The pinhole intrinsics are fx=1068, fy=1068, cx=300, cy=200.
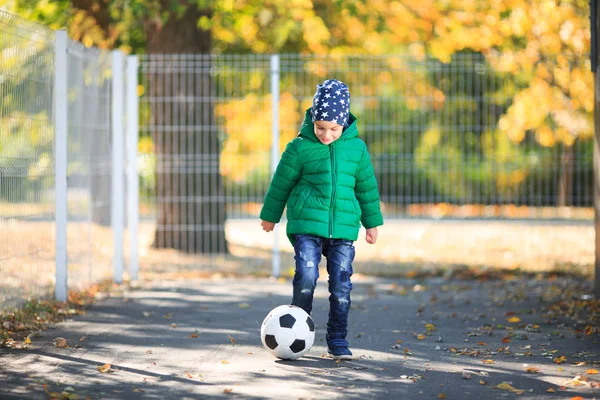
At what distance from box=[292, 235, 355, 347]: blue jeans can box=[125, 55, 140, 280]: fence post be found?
550cm

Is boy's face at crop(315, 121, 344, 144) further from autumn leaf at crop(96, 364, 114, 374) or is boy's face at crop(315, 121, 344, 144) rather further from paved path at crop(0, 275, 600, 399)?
autumn leaf at crop(96, 364, 114, 374)

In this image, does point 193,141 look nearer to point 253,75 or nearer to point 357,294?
point 253,75

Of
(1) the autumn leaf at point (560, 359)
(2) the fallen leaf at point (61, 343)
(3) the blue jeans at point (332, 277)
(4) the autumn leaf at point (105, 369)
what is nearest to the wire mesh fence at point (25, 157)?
(2) the fallen leaf at point (61, 343)

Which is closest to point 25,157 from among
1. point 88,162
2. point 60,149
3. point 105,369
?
point 60,149

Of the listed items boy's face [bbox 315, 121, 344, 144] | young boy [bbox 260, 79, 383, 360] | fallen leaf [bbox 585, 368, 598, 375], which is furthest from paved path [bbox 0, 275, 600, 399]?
boy's face [bbox 315, 121, 344, 144]

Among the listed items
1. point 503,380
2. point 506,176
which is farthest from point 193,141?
point 503,380

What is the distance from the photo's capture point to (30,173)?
916 centimetres

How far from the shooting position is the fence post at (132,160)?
41.5 feet

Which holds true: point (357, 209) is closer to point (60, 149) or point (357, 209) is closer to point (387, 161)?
point (60, 149)

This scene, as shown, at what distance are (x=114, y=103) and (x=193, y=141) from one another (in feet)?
7.19

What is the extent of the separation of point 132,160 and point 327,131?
5.75 m

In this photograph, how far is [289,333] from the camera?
717 cm

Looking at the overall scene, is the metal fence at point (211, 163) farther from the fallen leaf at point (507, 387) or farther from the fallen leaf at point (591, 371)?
the fallen leaf at point (591, 371)

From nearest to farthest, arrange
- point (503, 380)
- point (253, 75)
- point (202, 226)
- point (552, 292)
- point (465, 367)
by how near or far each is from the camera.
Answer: point (503, 380), point (465, 367), point (552, 292), point (202, 226), point (253, 75)
